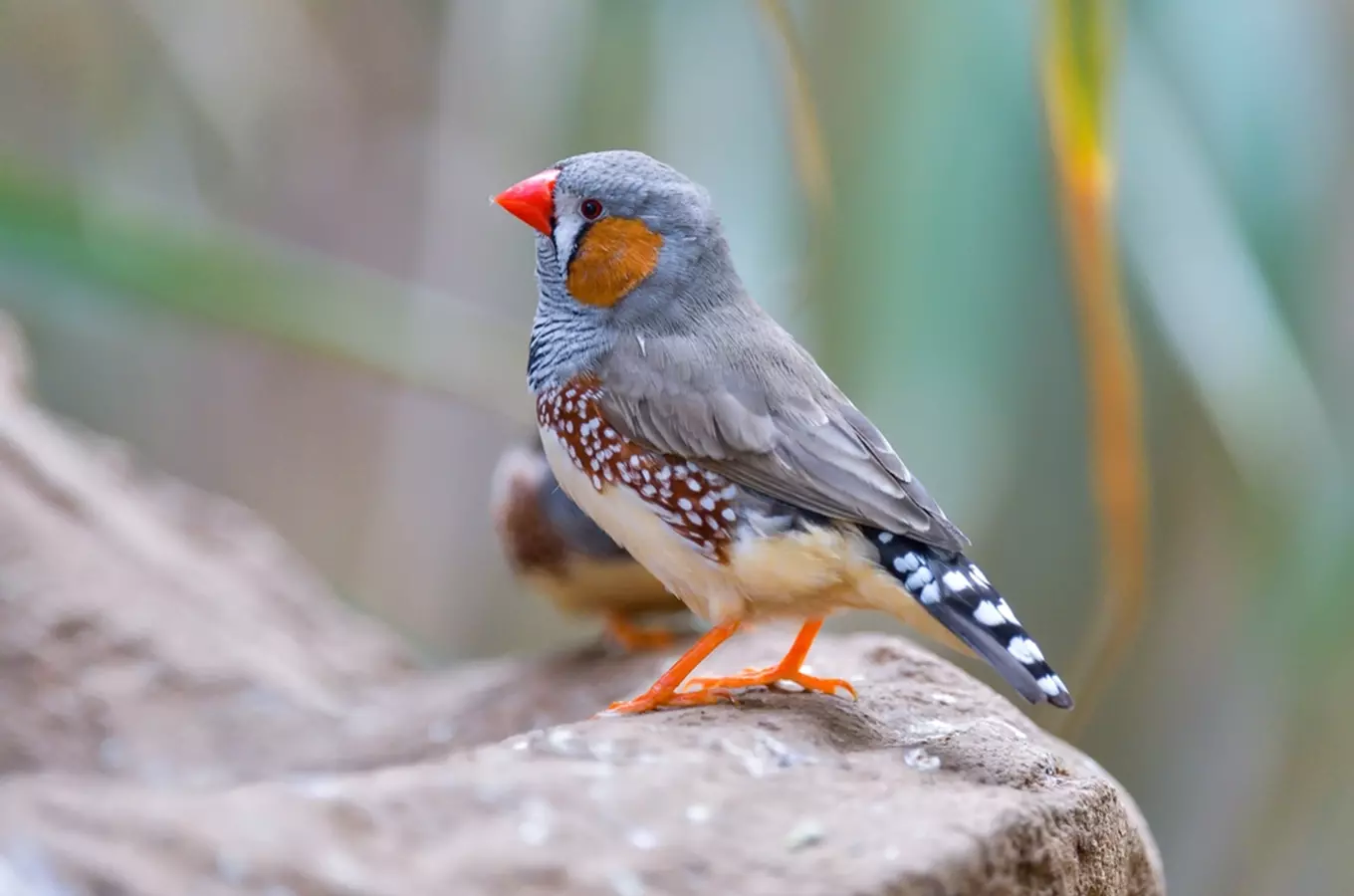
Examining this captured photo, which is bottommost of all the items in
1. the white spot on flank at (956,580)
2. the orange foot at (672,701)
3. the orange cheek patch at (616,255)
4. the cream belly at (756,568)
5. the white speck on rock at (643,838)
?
the orange foot at (672,701)

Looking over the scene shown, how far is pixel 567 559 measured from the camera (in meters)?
3.12

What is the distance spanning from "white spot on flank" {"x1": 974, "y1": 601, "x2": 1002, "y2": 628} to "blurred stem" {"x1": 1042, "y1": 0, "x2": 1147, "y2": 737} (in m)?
0.58

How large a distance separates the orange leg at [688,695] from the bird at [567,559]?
0.96 metres

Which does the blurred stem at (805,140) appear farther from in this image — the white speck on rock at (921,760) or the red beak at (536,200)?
the white speck on rock at (921,760)

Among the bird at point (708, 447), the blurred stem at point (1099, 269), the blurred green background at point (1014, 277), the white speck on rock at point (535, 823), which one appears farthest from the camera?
the blurred green background at point (1014, 277)

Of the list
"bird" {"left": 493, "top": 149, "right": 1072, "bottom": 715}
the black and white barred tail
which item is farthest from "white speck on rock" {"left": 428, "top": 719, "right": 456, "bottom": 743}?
the black and white barred tail

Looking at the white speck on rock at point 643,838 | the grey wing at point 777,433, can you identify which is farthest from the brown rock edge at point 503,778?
the grey wing at point 777,433

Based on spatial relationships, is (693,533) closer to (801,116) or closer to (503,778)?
(503,778)

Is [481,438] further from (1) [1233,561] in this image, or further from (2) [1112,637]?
(2) [1112,637]

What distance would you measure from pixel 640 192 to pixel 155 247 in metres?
0.98

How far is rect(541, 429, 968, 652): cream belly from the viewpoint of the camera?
75.0 inches

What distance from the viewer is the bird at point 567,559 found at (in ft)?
10.1

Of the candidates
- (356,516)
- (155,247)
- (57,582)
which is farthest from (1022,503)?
(356,516)

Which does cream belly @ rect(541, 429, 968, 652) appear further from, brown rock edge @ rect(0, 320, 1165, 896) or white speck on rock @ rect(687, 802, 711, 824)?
white speck on rock @ rect(687, 802, 711, 824)
